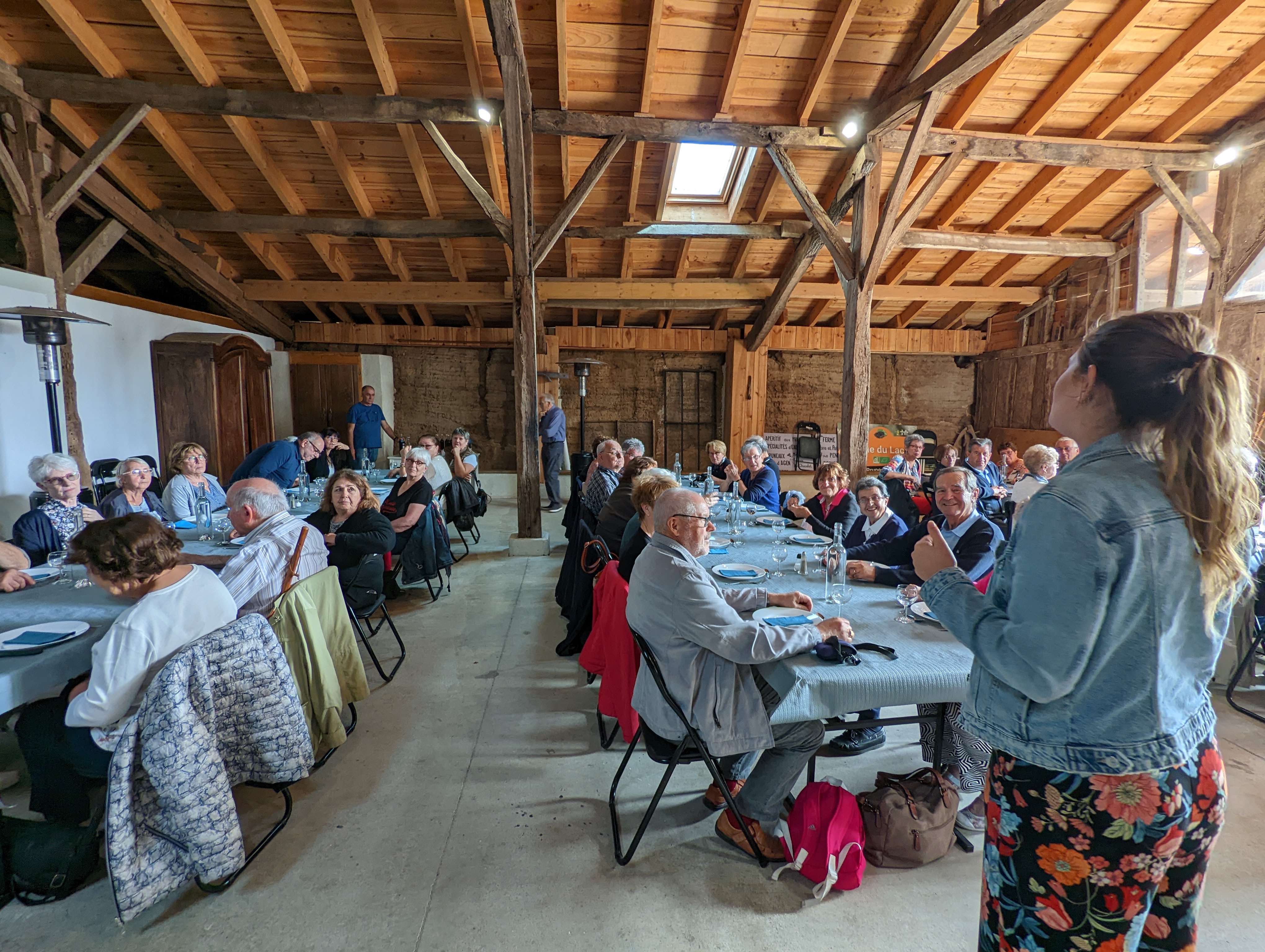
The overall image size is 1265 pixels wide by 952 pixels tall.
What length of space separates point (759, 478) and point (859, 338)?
1.98 meters

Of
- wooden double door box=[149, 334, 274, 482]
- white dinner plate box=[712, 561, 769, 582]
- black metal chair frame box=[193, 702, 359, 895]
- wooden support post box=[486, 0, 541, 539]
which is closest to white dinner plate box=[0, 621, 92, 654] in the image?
black metal chair frame box=[193, 702, 359, 895]

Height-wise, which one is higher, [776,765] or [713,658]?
[713,658]

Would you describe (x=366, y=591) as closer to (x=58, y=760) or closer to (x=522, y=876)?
(x=58, y=760)

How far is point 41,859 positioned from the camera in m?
1.98

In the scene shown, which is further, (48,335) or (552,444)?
(552,444)

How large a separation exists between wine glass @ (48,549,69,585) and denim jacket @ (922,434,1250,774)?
140 inches

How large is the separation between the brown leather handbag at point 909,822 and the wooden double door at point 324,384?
9433 millimetres

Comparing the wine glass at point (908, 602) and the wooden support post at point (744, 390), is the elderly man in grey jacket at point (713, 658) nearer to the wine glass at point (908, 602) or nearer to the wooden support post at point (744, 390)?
the wine glass at point (908, 602)

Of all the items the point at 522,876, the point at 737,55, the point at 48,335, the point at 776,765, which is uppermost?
the point at 737,55

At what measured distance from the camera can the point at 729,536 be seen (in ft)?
12.4

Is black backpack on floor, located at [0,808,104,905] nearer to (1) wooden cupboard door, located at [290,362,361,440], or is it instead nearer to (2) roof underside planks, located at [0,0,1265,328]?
(2) roof underside planks, located at [0,0,1265,328]

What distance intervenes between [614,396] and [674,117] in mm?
5555

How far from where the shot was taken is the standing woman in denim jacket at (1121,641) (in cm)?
98

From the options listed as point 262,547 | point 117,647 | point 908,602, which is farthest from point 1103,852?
point 262,547
